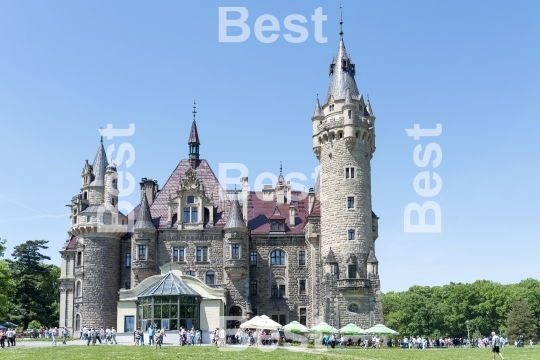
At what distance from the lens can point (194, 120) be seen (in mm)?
71625

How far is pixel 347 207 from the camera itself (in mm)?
60062

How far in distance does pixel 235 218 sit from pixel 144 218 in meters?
8.53

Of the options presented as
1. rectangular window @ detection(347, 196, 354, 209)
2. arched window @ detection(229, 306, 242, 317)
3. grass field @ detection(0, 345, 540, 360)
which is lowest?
grass field @ detection(0, 345, 540, 360)

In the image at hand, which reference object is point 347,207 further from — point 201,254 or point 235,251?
point 201,254

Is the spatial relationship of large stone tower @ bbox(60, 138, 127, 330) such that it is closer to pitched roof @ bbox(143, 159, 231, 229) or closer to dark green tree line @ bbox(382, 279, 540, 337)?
pitched roof @ bbox(143, 159, 231, 229)

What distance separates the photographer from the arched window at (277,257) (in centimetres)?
6488

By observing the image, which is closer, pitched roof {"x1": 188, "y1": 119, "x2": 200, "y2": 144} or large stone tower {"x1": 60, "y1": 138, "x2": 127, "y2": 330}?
large stone tower {"x1": 60, "y1": 138, "x2": 127, "y2": 330}

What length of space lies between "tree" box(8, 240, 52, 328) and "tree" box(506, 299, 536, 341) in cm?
6188

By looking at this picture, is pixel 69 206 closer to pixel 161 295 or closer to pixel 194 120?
pixel 194 120

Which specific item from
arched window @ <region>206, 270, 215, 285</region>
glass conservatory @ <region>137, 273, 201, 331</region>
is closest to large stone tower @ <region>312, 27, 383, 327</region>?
arched window @ <region>206, 270, 215, 285</region>

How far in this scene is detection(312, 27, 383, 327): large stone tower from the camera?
2286 inches

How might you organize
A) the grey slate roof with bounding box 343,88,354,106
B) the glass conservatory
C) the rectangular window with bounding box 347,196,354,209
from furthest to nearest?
the grey slate roof with bounding box 343,88,354,106 → the rectangular window with bounding box 347,196,354,209 → the glass conservatory

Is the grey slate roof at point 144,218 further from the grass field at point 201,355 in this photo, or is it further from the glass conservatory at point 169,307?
the grass field at point 201,355

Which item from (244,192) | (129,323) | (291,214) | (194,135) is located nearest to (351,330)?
(291,214)
